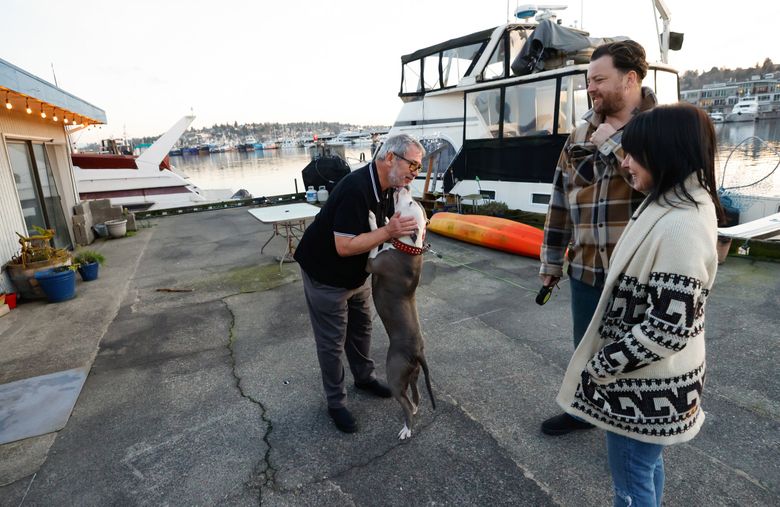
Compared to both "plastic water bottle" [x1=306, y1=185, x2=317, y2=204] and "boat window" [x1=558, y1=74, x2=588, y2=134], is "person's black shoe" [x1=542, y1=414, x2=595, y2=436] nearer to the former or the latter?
"boat window" [x1=558, y1=74, x2=588, y2=134]

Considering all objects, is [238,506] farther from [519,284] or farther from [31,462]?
[519,284]

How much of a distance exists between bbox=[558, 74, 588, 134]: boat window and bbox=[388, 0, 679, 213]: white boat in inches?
0.7

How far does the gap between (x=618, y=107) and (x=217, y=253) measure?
25.7ft

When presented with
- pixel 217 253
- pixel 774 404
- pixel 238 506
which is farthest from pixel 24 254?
pixel 774 404

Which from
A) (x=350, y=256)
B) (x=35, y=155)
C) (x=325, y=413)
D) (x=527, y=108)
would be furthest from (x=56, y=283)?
(x=527, y=108)

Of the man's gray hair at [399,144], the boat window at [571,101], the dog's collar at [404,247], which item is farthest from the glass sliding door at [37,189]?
the boat window at [571,101]

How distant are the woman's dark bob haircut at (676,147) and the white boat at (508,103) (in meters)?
7.54

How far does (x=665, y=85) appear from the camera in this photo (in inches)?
332

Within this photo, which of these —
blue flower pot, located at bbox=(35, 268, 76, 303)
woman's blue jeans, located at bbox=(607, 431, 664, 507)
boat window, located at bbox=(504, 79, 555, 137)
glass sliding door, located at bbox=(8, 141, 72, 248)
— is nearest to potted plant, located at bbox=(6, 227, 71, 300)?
blue flower pot, located at bbox=(35, 268, 76, 303)

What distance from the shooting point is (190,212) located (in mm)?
13609

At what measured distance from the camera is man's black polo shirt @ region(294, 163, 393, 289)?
2439 mm

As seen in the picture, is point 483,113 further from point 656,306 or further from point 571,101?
point 656,306

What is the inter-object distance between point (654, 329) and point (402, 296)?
1488 millimetres

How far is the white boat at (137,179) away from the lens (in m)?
18.7
